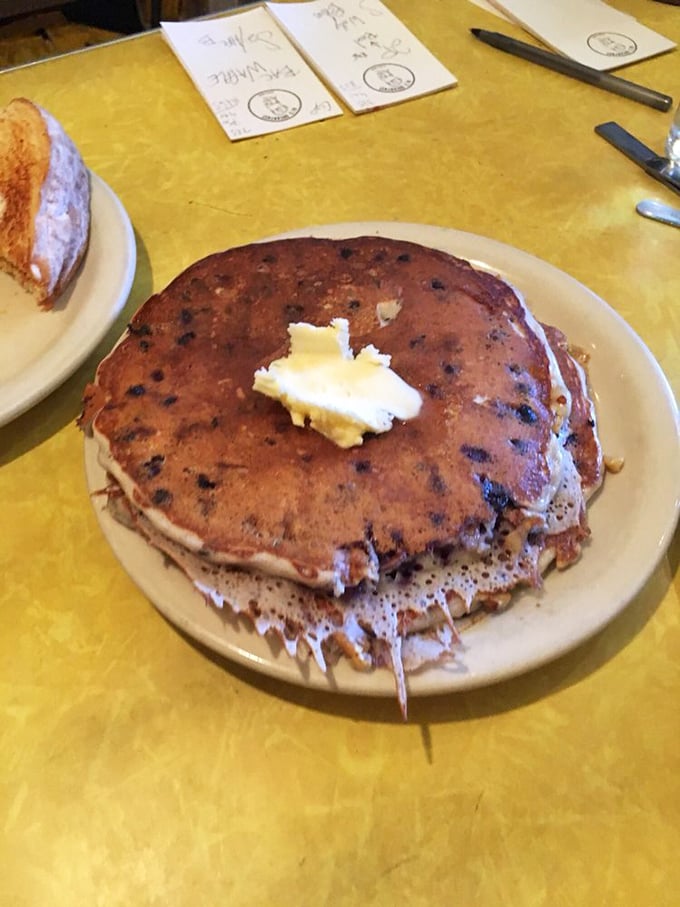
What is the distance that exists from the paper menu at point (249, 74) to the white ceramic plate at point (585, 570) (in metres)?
0.89

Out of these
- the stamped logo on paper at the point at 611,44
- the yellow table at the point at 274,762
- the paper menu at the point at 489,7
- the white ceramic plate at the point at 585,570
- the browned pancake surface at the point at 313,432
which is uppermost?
the paper menu at the point at 489,7

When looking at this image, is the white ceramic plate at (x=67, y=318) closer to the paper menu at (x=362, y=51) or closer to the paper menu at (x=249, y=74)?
the paper menu at (x=249, y=74)

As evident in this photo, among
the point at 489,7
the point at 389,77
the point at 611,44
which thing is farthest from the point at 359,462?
the point at 489,7

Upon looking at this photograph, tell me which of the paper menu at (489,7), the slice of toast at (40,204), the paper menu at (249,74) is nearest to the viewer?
the slice of toast at (40,204)

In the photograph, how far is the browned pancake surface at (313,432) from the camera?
2.39 ft

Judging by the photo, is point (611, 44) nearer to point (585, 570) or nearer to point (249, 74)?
point (249, 74)

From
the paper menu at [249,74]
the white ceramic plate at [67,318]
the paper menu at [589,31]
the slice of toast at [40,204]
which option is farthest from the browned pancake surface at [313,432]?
the paper menu at [589,31]

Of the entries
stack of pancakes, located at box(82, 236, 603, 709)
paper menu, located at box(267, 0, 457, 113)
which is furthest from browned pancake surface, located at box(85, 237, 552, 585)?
paper menu, located at box(267, 0, 457, 113)

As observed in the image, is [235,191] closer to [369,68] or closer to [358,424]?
[369,68]

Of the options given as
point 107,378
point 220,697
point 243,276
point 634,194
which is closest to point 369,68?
point 634,194

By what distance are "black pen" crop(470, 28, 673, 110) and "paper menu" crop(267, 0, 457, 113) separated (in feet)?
0.53

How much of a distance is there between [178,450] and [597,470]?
1.59 ft

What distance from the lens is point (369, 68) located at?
1.67 m

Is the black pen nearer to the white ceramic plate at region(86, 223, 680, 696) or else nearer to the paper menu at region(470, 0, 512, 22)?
the paper menu at region(470, 0, 512, 22)
